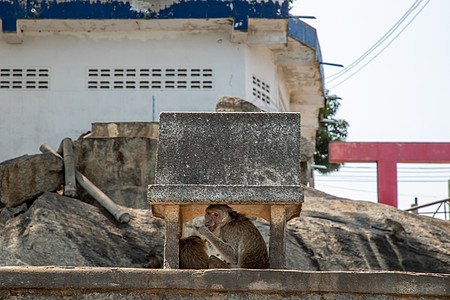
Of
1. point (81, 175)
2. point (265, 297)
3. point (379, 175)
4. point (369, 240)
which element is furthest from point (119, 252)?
point (379, 175)

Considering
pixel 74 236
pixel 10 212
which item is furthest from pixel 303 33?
pixel 74 236

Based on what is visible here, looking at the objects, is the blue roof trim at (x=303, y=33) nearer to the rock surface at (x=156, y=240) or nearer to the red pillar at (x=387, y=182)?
the red pillar at (x=387, y=182)

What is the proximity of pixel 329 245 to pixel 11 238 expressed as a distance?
5.23 meters

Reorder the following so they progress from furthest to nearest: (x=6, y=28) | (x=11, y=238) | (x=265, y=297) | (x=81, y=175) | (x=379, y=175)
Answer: (x=379, y=175), (x=6, y=28), (x=81, y=175), (x=11, y=238), (x=265, y=297)

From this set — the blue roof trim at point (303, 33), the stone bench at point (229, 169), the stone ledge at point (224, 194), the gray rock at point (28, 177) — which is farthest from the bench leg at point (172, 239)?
the blue roof trim at point (303, 33)

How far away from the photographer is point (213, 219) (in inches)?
359

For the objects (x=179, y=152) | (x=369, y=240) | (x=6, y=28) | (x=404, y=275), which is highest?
(x=6, y=28)

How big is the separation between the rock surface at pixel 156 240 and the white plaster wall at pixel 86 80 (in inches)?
178

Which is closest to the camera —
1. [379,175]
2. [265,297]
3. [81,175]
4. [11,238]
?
[265,297]

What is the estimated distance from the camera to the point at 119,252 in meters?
13.7

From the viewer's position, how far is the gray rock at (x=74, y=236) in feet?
42.5

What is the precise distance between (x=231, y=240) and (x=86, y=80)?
11.2m

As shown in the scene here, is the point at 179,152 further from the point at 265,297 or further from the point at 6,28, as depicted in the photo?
the point at 6,28

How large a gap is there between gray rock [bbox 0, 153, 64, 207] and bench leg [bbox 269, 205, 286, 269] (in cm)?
755
